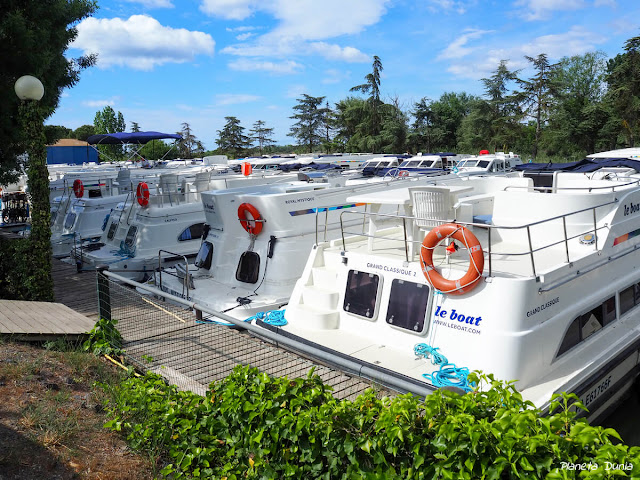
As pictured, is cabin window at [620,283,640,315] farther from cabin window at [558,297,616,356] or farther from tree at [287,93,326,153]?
tree at [287,93,326,153]

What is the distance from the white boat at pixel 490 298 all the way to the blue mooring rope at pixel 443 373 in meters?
0.02

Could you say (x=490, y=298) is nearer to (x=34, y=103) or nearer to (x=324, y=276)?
(x=324, y=276)

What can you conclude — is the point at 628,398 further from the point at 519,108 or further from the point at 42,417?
the point at 519,108

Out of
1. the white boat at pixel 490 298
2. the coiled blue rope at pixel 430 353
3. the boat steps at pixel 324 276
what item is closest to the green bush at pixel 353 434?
the white boat at pixel 490 298

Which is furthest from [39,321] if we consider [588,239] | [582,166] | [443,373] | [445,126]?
[445,126]

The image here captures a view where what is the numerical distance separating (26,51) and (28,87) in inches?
97.1

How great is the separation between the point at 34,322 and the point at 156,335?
1.81m

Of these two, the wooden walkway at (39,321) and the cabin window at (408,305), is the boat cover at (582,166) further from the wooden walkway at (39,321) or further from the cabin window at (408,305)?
the wooden walkway at (39,321)

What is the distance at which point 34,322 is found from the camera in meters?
7.72

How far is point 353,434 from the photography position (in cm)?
383

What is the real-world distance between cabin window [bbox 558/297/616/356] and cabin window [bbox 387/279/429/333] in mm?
1813

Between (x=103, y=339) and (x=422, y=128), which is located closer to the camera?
(x=103, y=339)

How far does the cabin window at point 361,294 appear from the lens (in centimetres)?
754

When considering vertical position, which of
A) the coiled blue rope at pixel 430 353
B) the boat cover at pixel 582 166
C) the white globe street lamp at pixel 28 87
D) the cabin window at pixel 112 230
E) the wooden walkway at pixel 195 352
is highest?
the white globe street lamp at pixel 28 87
